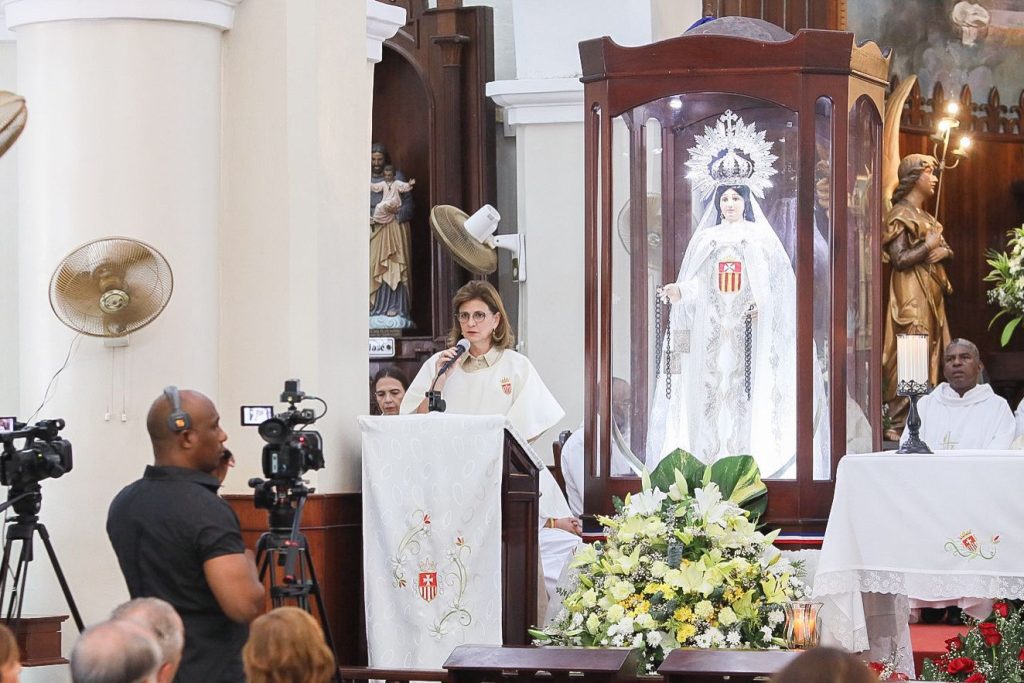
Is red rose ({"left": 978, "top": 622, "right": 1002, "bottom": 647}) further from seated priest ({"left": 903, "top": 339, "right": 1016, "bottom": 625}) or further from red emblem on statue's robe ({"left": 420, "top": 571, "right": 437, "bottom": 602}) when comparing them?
seated priest ({"left": 903, "top": 339, "right": 1016, "bottom": 625})

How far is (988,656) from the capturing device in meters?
6.45

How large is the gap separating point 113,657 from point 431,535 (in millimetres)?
3727

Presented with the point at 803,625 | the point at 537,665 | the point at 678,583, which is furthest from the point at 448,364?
the point at 537,665

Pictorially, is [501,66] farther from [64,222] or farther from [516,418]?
[64,222]

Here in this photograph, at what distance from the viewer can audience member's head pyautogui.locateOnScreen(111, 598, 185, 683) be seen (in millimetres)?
3836

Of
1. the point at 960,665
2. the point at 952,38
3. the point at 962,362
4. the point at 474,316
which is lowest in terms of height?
the point at 960,665

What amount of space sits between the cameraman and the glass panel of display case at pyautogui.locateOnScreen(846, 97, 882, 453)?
3859mm

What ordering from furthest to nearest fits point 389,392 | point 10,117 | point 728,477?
point 389,392 → point 728,477 → point 10,117

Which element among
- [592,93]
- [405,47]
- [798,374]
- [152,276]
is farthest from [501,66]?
[152,276]

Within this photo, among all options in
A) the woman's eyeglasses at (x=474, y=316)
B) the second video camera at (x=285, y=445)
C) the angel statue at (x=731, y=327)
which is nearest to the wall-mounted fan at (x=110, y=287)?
the second video camera at (x=285, y=445)

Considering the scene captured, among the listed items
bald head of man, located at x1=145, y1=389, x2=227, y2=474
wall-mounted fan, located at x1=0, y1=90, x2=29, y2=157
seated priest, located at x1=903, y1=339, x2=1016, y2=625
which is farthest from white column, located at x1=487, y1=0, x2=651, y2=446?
bald head of man, located at x1=145, y1=389, x2=227, y2=474

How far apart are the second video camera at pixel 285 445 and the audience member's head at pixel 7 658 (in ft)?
6.91

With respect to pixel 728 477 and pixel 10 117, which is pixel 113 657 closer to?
pixel 10 117

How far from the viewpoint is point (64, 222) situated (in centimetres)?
706
